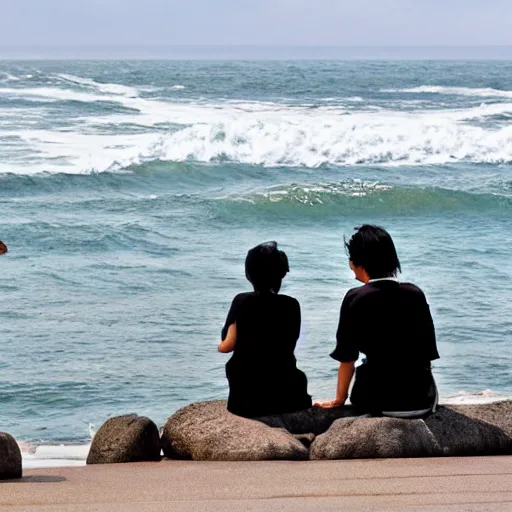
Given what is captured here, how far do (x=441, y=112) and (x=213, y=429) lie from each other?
32.9 metres

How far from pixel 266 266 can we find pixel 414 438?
41.4 inches

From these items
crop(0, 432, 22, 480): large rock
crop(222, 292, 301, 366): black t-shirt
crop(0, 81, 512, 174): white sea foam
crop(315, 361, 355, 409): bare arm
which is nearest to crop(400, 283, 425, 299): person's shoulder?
crop(315, 361, 355, 409): bare arm

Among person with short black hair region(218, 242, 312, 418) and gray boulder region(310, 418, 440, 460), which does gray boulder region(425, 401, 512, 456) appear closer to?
gray boulder region(310, 418, 440, 460)

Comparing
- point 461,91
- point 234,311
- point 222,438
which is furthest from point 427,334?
point 461,91

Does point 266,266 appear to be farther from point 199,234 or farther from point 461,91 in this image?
point 461,91

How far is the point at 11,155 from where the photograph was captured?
993 inches

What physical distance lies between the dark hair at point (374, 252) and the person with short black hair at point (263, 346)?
0.35 meters

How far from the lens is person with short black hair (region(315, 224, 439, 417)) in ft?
19.5

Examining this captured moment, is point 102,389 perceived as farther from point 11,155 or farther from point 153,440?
point 11,155

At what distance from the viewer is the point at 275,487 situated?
17.0ft

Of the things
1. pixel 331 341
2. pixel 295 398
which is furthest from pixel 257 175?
pixel 295 398

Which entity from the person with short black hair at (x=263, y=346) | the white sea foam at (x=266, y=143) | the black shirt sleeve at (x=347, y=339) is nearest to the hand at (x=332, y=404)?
the person with short black hair at (x=263, y=346)

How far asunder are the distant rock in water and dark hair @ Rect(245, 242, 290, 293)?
2.11ft

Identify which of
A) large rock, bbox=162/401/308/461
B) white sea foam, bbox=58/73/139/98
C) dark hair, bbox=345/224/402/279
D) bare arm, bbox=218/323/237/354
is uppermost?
dark hair, bbox=345/224/402/279
